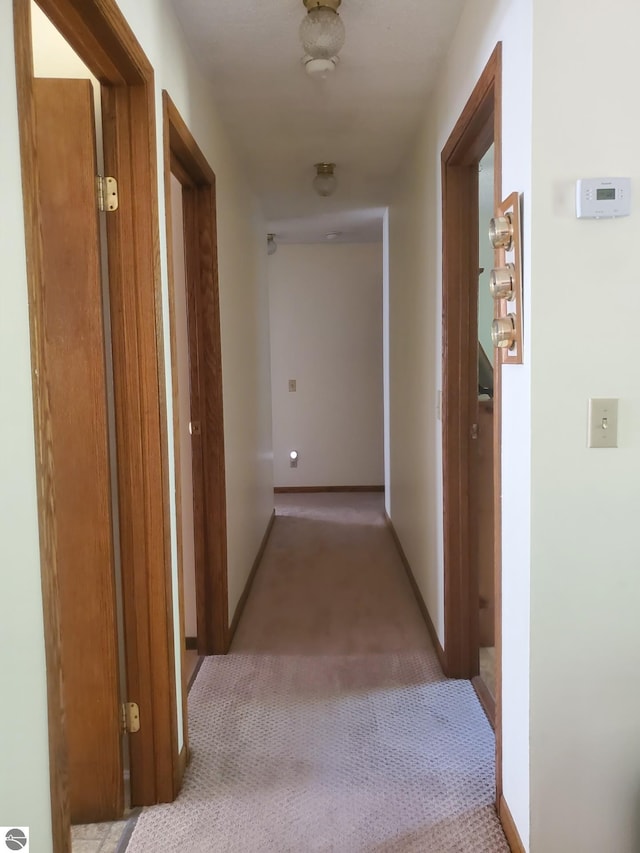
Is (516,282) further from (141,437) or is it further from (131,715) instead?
(131,715)

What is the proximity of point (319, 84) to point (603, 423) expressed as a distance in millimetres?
1844

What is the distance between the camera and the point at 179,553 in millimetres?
2027

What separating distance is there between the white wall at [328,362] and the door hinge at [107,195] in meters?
4.48

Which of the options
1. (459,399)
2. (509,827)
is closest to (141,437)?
(459,399)

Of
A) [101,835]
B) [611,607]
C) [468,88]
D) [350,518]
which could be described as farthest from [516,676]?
[350,518]

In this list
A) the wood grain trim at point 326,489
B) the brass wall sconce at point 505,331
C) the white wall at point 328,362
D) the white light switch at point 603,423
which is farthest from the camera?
the wood grain trim at point 326,489

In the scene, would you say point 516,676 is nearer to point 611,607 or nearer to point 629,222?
point 611,607

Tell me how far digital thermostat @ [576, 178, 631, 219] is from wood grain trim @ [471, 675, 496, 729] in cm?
169

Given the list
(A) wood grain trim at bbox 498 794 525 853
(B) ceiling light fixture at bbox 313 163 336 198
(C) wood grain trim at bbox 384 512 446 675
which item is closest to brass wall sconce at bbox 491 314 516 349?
(A) wood grain trim at bbox 498 794 525 853

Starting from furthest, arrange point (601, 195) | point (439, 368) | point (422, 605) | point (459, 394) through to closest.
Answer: point (422, 605) → point (439, 368) → point (459, 394) → point (601, 195)

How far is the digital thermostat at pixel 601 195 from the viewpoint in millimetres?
1389

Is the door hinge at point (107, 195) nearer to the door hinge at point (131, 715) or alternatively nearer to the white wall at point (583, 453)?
the white wall at point (583, 453)

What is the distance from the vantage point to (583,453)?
1464 mm

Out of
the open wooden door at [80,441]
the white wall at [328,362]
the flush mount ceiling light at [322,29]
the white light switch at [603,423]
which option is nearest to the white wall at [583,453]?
the white light switch at [603,423]
